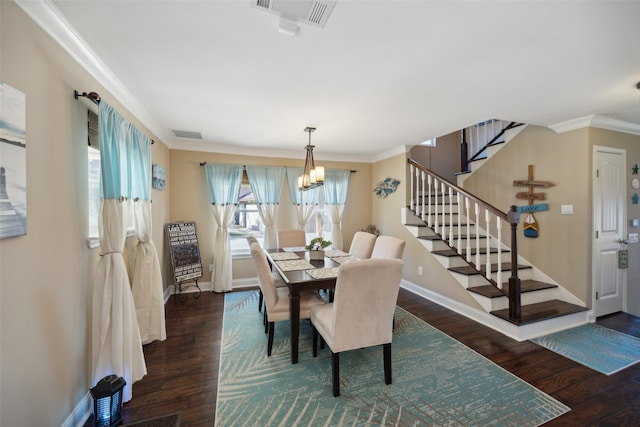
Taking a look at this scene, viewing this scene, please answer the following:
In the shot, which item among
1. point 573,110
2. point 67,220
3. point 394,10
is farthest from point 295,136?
point 573,110

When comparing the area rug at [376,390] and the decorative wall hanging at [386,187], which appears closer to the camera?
the area rug at [376,390]

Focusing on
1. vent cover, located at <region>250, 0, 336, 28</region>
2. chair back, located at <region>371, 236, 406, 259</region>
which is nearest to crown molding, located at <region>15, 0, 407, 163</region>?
vent cover, located at <region>250, 0, 336, 28</region>

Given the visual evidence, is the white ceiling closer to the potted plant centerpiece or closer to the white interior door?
the white interior door

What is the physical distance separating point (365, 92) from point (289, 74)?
0.73 metres

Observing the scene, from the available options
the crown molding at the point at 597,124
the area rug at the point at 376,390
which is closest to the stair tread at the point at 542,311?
A: the area rug at the point at 376,390

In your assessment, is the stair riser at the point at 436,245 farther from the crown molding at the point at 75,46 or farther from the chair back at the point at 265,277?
the crown molding at the point at 75,46

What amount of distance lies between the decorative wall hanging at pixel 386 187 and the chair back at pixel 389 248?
166 cm

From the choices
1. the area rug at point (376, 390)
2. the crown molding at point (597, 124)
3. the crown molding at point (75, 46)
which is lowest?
the area rug at point (376, 390)

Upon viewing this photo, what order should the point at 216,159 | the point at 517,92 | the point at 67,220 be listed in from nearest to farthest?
the point at 67,220
the point at 517,92
the point at 216,159

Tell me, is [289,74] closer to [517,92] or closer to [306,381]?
[517,92]

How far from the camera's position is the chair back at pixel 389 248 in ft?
9.30

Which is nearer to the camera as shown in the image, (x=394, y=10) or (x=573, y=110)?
(x=394, y=10)

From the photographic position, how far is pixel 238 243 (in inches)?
182

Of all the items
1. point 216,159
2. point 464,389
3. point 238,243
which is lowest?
point 464,389
